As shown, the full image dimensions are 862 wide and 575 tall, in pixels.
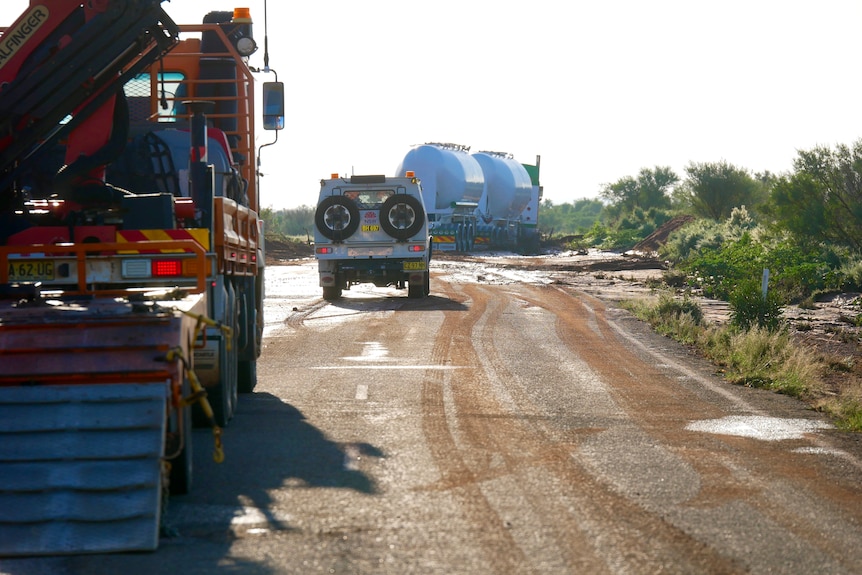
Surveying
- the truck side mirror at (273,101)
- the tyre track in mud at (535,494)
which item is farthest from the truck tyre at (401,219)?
the tyre track in mud at (535,494)

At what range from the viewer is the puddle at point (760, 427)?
8812 millimetres

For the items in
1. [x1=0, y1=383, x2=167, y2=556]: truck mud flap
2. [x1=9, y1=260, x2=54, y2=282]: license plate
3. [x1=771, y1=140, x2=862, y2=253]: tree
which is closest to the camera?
[x1=0, y1=383, x2=167, y2=556]: truck mud flap

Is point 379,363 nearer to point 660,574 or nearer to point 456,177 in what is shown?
point 660,574

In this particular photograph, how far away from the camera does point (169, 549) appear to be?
5320mm

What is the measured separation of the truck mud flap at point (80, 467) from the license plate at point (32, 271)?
1.77 metres

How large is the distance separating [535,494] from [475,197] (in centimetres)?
4494

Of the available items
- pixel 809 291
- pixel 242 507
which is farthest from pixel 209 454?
pixel 809 291

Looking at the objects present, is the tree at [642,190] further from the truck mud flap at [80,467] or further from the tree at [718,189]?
the truck mud flap at [80,467]

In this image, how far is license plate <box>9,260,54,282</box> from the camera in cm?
733

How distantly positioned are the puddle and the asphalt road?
3 centimetres

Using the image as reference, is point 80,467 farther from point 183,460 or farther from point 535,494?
point 535,494

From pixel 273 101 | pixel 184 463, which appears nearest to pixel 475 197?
pixel 273 101

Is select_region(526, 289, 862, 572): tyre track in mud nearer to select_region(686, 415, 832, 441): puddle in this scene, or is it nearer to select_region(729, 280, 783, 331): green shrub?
select_region(686, 415, 832, 441): puddle

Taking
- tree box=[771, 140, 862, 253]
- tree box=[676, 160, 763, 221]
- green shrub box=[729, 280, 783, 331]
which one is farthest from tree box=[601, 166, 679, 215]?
green shrub box=[729, 280, 783, 331]
